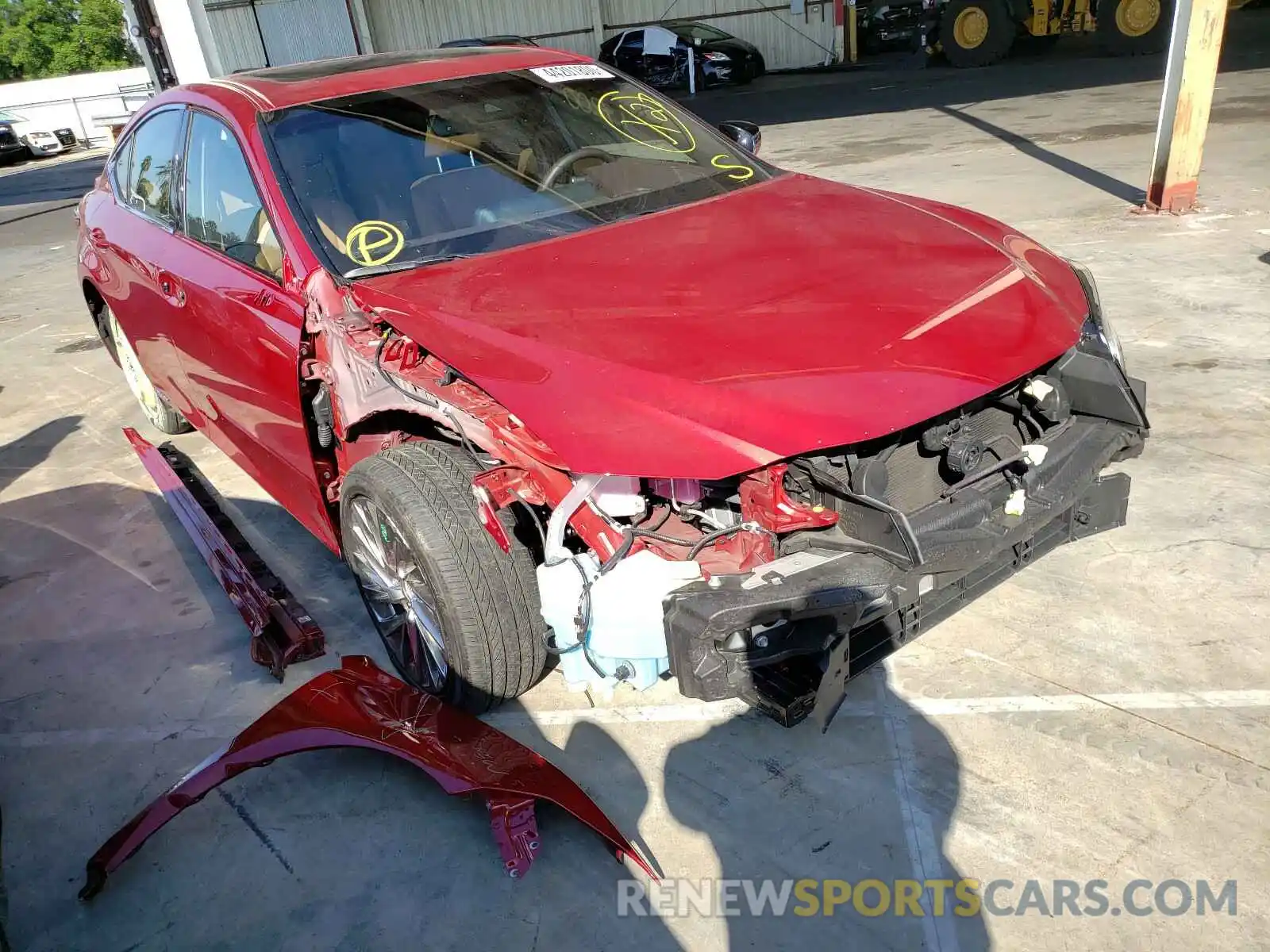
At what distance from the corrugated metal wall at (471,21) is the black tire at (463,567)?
23855 millimetres

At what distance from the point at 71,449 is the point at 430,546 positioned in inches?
153

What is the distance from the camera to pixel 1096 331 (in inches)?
113

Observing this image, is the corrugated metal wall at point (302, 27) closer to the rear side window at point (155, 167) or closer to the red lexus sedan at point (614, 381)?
the rear side window at point (155, 167)

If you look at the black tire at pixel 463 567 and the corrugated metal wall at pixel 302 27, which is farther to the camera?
the corrugated metal wall at pixel 302 27

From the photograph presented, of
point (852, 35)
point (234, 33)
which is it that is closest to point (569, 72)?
point (852, 35)

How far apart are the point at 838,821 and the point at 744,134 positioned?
10.2 feet

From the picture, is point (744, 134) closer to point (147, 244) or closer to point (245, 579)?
point (147, 244)

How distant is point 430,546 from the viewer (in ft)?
8.11

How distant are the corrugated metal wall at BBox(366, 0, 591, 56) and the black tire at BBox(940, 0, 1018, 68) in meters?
9.26

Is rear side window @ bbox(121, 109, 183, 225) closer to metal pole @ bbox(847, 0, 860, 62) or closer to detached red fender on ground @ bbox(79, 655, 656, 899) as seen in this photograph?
detached red fender on ground @ bbox(79, 655, 656, 899)

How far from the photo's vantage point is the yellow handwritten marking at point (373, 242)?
2.90 m

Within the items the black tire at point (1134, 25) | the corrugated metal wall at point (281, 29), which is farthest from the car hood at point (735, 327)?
the corrugated metal wall at point (281, 29)

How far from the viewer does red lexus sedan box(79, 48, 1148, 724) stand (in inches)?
86.5

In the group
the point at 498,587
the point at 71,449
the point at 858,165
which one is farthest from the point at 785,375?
the point at 858,165
